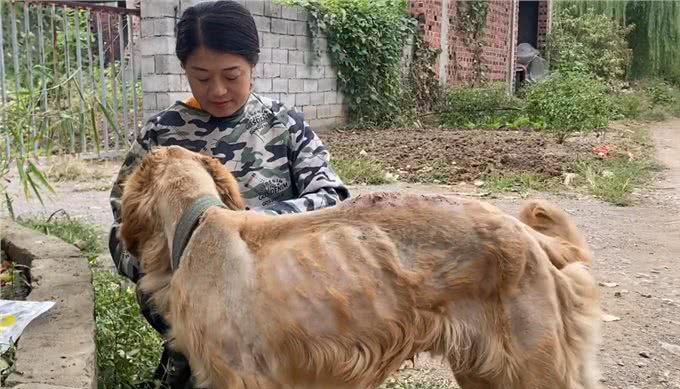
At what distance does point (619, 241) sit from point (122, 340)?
15.4 feet

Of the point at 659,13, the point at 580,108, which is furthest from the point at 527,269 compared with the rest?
the point at 659,13

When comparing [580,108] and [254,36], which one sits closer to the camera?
[254,36]

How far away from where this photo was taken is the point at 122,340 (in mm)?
3400

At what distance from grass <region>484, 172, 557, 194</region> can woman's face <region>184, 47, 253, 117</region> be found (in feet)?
19.1

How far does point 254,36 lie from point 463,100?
13.9 metres

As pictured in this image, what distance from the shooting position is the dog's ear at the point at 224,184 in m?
2.64

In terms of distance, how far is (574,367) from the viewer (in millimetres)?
2324

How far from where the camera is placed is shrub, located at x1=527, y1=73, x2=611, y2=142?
1223 centimetres

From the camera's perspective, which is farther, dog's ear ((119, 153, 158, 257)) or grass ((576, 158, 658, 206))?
grass ((576, 158, 658, 206))

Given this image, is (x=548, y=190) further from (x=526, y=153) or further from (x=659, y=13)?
(x=659, y=13)

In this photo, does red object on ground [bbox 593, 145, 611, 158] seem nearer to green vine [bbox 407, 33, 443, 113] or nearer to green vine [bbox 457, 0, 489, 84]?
green vine [bbox 407, 33, 443, 113]

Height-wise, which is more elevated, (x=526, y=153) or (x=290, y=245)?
(x=290, y=245)

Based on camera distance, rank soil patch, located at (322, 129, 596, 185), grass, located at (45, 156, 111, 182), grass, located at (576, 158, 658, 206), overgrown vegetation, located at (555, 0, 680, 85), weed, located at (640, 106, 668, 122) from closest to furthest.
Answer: grass, located at (576, 158, 658, 206), grass, located at (45, 156, 111, 182), soil patch, located at (322, 129, 596, 185), weed, located at (640, 106, 668, 122), overgrown vegetation, located at (555, 0, 680, 85)

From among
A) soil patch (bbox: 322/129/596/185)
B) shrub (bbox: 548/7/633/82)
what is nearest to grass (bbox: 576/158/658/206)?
soil patch (bbox: 322/129/596/185)
